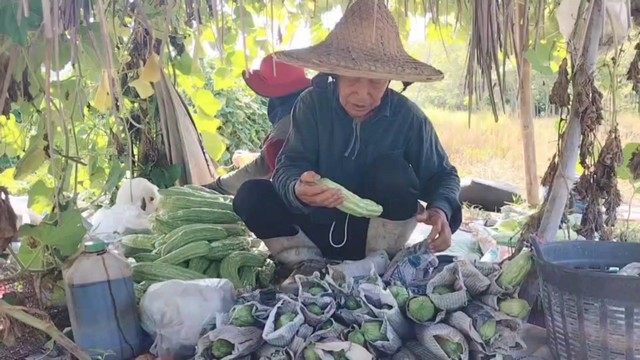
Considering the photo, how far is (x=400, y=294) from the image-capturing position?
6.03 feet

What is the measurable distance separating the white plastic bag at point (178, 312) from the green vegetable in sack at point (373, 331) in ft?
1.50

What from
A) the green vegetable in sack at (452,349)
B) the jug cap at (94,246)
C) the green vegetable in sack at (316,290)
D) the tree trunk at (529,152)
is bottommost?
the tree trunk at (529,152)

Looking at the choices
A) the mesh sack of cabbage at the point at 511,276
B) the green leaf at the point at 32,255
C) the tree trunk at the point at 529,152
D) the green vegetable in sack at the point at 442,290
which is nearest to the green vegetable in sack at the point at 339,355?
the green vegetable in sack at the point at 442,290

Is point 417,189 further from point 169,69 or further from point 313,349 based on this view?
point 169,69

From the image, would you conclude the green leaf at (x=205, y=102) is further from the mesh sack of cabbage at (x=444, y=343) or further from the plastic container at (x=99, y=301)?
the mesh sack of cabbage at (x=444, y=343)

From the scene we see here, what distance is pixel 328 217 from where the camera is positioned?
8.13 feet

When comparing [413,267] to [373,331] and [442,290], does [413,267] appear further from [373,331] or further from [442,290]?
[373,331]

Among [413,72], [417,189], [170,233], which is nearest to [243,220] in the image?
[170,233]

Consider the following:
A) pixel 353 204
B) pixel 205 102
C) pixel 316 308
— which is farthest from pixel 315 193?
pixel 205 102

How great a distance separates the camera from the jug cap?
1.82 meters

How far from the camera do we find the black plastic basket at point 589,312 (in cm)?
156

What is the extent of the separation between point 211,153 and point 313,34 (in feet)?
3.62

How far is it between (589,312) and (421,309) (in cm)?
43

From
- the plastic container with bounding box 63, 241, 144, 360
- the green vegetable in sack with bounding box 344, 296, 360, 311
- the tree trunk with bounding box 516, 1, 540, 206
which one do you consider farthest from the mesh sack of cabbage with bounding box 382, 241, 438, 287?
the tree trunk with bounding box 516, 1, 540, 206
